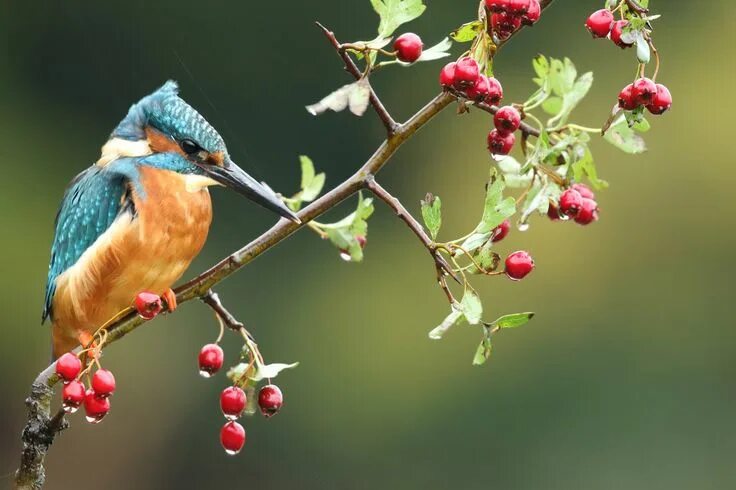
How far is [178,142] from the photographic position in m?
1.72

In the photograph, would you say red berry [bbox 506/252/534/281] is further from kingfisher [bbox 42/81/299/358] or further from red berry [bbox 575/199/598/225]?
kingfisher [bbox 42/81/299/358]

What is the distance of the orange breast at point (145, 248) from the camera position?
181 centimetres

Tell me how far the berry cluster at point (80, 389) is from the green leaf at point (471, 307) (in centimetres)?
40

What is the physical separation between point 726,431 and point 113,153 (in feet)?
18.8

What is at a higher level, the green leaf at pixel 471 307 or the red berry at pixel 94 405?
the red berry at pixel 94 405

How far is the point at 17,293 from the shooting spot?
271 inches

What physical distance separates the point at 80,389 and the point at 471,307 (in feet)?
1.46

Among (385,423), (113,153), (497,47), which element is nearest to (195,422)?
(385,423)

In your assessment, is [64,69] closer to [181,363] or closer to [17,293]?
[17,293]

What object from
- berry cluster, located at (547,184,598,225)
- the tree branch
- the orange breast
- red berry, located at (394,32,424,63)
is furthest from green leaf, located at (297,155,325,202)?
the orange breast

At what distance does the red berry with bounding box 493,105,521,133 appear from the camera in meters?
1.29

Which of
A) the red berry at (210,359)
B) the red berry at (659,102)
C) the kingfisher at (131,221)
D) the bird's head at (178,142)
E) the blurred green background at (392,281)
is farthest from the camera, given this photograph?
the blurred green background at (392,281)

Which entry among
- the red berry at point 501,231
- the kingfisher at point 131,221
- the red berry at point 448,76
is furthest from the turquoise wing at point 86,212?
the red berry at point 448,76

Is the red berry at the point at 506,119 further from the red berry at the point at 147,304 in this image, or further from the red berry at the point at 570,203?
the red berry at the point at 147,304
